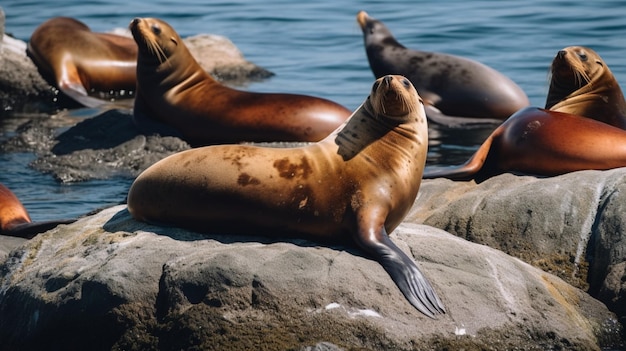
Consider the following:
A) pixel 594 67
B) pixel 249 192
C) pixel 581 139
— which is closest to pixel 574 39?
pixel 594 67

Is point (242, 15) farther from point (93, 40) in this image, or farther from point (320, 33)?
point (93, 40)

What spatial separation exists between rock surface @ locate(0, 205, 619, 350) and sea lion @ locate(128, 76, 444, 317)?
13 centimetres

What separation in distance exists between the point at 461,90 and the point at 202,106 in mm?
3665

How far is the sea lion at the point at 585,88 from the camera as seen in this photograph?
908cm

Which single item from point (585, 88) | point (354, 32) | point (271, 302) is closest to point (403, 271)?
point (271, 302)

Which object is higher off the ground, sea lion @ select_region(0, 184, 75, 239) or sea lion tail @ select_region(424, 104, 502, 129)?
sea lion @ select_region(0, 184, 75, 239)

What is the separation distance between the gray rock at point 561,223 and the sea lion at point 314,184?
0.84 metres

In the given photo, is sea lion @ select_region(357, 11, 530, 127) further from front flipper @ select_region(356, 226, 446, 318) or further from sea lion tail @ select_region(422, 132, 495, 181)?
front flipper @ select_region(356, 226, 446, 318)

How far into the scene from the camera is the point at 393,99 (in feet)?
21.0

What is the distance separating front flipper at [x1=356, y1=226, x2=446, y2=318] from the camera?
557cm

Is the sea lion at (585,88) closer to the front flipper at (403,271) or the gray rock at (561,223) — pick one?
the gray rock at (561,223)

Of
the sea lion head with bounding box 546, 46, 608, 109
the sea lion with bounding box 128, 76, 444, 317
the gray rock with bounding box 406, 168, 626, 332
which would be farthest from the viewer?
the sea lion head with bounding box 546, 46, 608, 109

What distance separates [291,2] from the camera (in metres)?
23.4

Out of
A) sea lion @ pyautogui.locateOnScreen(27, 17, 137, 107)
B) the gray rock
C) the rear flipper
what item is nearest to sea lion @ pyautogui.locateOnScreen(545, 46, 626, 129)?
the gray rock
